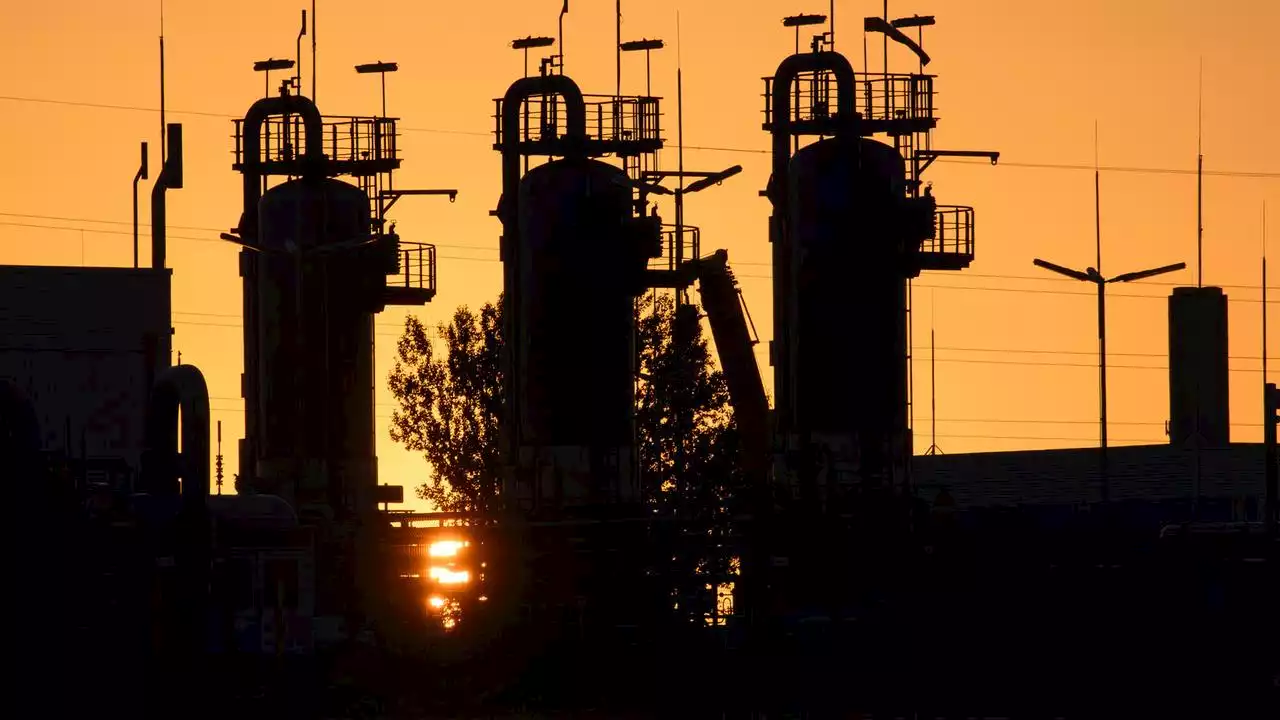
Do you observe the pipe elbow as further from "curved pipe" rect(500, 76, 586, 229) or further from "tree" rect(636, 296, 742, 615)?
"tree" rect(636, 296, 742, 615)

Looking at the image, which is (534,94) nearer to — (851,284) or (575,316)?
(575,316)

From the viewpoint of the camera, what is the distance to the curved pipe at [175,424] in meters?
56.1

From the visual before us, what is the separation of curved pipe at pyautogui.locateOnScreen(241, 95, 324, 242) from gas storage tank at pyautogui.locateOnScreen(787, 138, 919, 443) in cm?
1326

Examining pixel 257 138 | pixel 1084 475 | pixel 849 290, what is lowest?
pixel 1084 475

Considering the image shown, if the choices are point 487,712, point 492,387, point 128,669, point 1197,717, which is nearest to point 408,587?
point 487,712

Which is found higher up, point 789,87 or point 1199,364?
point 789,87

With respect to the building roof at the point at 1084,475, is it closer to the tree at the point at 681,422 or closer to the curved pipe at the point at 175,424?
the tree at the point at 681,422

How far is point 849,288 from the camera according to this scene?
6738 centimetres

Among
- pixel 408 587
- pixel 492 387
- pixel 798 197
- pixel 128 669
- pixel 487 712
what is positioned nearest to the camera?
pixel 128 669

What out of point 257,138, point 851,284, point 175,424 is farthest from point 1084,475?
point 175,424

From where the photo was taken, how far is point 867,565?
64938mm

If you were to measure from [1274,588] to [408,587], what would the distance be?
52.4 ft

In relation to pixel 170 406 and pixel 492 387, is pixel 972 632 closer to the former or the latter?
pixel 170 406

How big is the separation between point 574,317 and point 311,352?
297 inches
